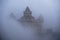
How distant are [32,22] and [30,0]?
31cm

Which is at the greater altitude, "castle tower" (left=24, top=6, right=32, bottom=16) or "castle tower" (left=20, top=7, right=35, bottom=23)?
"castle tower" (left=24, top=6, right=32, bottom=16)

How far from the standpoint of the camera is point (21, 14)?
1587 mm

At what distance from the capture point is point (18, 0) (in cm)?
161

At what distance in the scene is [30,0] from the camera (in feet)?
5.24

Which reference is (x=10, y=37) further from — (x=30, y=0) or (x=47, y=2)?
(x=47, y=2)

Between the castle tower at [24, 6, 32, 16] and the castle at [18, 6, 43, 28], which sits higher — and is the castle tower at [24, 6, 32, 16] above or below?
above

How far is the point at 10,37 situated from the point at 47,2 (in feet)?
2.37

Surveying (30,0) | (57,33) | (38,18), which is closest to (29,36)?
(38,18)

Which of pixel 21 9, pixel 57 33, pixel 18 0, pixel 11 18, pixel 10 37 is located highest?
pixel 18 0

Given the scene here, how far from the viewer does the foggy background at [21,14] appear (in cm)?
159

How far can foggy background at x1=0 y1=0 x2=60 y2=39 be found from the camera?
1.59 m

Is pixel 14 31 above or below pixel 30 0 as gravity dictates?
below

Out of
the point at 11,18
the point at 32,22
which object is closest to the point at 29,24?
the point at 32,22

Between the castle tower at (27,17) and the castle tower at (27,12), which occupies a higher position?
Result: the castle tower at (27,12)
